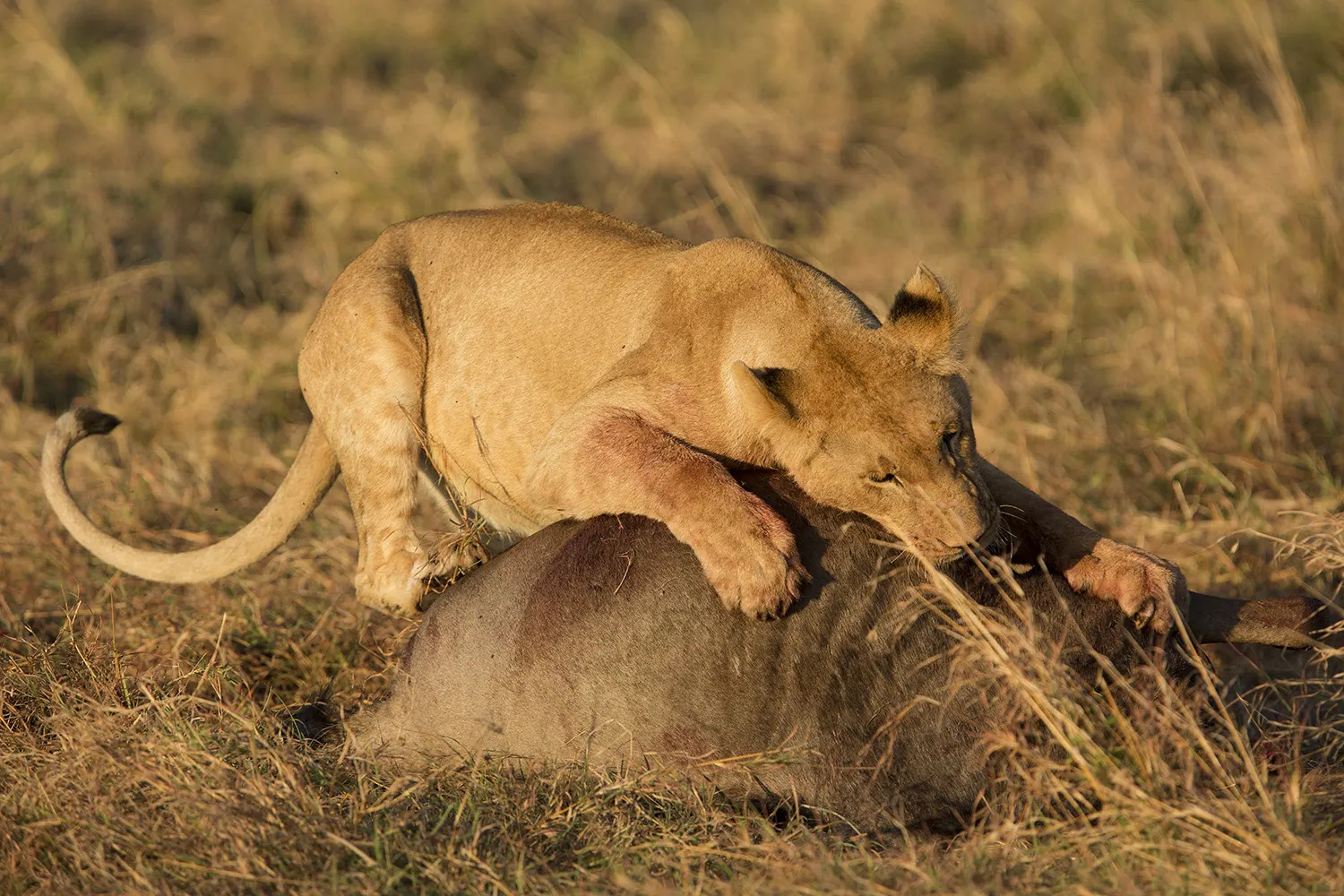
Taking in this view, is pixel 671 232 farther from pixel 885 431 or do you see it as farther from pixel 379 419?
pixel 885 431

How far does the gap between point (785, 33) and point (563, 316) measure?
6.35 m

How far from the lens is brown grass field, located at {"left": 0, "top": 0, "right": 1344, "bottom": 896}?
2986 millimetres

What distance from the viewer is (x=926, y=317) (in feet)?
11.6

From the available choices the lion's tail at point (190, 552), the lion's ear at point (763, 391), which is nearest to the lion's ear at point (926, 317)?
the lion's ear at point (763, 391)

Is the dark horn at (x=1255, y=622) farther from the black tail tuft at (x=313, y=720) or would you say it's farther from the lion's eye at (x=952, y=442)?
the black tail tuft at (x=313, y=720)

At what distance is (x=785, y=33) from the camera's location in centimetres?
996

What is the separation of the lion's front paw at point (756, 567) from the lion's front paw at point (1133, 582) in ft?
2.31

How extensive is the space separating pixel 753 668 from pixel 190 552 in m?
1.93

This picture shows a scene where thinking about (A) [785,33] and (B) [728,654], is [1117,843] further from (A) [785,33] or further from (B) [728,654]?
(A) [785,33]

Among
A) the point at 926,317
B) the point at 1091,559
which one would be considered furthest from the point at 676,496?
the point at 1091,559

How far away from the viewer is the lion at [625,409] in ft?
10.7

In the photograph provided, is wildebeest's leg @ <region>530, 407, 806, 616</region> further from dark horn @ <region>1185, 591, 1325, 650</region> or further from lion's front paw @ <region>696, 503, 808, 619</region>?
dark horn @ <region>1185, 591, 1325, 650</region>

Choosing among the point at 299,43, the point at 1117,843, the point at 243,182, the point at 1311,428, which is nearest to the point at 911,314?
the point at 1117,843

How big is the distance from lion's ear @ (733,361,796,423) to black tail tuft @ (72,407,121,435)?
192cm
